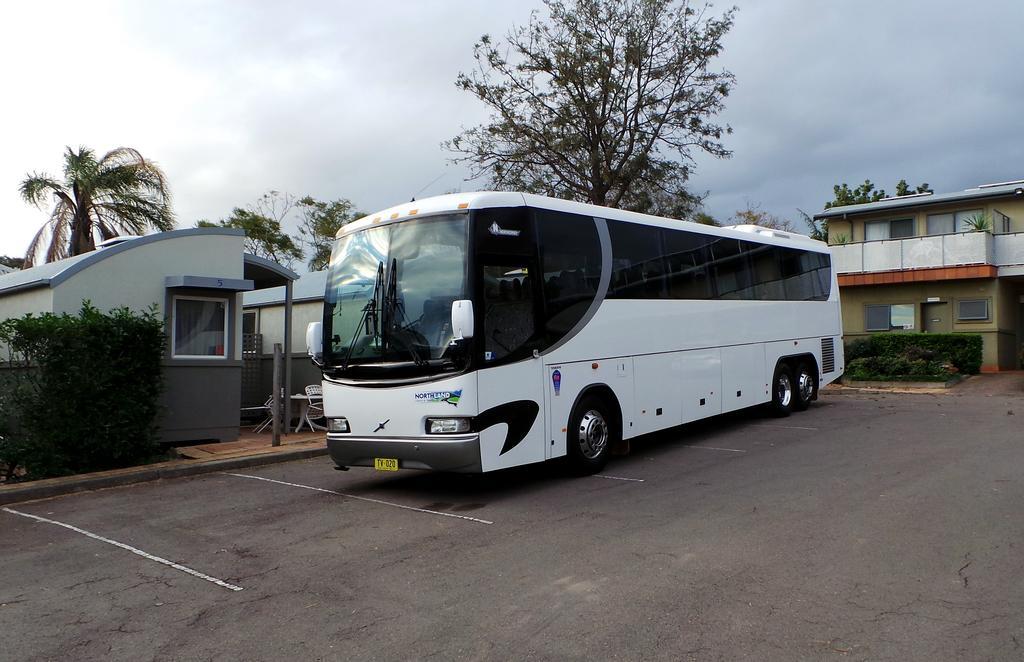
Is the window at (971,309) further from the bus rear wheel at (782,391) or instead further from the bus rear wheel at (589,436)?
the bus rear wheel at (589,436)

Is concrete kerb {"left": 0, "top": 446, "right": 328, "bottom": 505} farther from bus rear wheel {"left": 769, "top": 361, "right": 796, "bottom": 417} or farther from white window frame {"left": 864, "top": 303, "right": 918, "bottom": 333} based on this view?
white window frame {"left": 864, "top": 303, "right": 918, "bottom": 333}

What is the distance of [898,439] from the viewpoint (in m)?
11.4

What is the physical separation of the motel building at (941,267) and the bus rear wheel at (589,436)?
19.9 m

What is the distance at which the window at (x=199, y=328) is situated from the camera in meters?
12.9

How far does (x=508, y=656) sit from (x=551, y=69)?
81.1 feet

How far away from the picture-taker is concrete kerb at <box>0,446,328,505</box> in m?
9.27

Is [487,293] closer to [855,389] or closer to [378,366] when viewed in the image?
[378,366]

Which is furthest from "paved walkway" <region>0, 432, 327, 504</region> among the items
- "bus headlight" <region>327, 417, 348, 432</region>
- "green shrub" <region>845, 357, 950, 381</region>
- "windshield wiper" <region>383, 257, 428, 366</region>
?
"green shrub" <region>845, 357, 950, 381</region>

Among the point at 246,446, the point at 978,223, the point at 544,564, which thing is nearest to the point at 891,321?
the point at 978,223

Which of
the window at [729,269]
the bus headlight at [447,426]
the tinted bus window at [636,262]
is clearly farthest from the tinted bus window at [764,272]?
the bus headlight at [447,426]

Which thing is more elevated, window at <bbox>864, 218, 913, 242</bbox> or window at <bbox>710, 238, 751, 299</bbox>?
window at <bbox>864, 218, 913, 242</bbox>

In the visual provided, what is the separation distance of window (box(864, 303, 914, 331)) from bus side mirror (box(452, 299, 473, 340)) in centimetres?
2333

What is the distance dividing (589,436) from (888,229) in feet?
76.0

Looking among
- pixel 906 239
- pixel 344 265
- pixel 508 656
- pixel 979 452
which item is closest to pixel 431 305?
pixel 344 265
